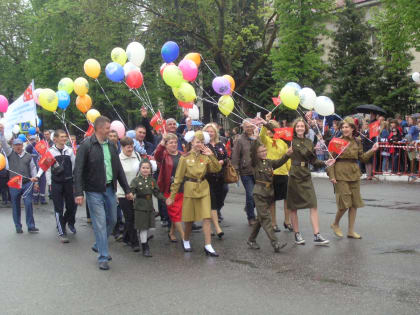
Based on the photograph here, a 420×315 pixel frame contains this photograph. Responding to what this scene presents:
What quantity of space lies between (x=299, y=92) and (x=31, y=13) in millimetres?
36185

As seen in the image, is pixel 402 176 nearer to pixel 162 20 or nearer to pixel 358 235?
pixel 358 235

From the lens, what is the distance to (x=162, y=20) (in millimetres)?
26234

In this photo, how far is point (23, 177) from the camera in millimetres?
10336

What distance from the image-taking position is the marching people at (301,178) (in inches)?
324

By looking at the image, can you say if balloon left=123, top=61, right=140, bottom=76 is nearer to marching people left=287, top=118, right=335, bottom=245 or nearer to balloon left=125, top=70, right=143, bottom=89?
balloon left=125, top=70, right=143, bottom=89

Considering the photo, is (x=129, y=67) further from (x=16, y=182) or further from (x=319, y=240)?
(x=319, y=240)

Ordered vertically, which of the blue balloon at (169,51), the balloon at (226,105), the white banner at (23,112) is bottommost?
the white banner at (23,112)

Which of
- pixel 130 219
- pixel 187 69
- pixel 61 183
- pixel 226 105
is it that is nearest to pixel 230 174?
pixel 130 219

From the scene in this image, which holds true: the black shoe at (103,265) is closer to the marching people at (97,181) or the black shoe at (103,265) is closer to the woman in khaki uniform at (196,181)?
the marching people at (97,181)

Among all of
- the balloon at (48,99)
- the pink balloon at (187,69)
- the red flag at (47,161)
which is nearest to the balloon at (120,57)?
the balloon at (48,99)

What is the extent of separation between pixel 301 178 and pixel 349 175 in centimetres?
84

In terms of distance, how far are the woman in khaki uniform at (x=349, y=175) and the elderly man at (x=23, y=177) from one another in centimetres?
559

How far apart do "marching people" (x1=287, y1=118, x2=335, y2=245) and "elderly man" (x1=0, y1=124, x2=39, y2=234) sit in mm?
4945

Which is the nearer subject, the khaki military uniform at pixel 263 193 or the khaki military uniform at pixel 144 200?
the khaki military uniform at pixel 263 193
